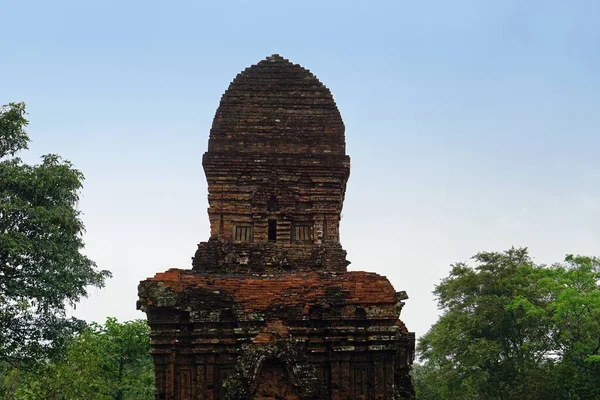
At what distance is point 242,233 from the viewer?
43.5 ft

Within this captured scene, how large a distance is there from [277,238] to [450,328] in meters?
18.7

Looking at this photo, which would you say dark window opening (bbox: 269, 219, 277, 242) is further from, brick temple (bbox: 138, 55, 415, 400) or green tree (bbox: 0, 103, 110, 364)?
green tree (bbox: 0, 103, 110, 364)

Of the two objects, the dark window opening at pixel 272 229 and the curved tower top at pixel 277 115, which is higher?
the curved tower top at pixel 277 115

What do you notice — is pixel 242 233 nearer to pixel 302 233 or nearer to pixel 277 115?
pixel 302 233

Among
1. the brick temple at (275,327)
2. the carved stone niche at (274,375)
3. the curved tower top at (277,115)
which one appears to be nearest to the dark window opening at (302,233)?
the brick temple at (275,327)

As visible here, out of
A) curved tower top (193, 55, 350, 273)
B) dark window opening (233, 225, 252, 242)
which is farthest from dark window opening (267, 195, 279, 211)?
dark window opening (233, 225, 252, 242)

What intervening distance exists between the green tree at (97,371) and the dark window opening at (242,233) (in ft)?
23.9

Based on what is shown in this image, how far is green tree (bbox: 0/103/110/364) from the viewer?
54.2 feet

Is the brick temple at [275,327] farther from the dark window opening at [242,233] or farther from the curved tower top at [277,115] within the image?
the curved tower top at [277,115]

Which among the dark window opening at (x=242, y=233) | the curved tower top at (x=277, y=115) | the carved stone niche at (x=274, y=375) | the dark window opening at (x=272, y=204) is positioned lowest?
the carved stone niche at (x=274, y=375)

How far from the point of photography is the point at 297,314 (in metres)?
10.1

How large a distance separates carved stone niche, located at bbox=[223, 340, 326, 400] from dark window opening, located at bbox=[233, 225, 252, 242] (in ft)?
12.5

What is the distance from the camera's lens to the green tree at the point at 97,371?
61.6 ft

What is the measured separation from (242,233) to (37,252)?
6.23 m
